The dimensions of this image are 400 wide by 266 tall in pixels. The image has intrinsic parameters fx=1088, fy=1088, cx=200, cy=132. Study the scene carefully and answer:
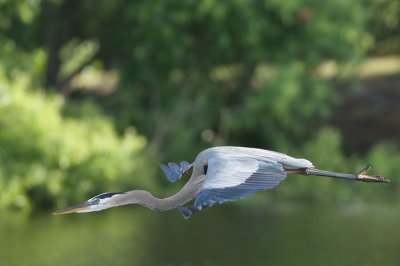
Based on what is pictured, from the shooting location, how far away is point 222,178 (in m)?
5.29

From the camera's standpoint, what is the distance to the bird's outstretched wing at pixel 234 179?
505 cm

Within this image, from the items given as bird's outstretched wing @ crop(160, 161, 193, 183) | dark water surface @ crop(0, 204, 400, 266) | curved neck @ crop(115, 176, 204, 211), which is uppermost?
dark water surface @ crop(0, 204, 400, 266)

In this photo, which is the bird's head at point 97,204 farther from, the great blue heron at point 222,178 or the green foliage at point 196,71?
the green foliage at point 196,71

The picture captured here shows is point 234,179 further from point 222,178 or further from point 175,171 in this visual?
point 175,171

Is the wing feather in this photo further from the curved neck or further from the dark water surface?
the dark water surface

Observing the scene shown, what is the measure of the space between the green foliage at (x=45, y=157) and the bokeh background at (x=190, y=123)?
0.07ft

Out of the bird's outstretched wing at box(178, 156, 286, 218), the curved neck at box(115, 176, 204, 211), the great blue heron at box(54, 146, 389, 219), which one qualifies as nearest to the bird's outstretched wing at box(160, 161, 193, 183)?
the great blue heron at box(54, 146, 389, 219)

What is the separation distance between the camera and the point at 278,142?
17.8 metres

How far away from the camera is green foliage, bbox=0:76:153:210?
14867 millimetres

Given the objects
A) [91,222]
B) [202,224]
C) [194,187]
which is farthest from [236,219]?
[194,187]

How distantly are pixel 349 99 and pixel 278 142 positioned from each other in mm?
3318

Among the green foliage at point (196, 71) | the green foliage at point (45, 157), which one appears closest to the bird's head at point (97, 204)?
the green foliage at point (45, 157)

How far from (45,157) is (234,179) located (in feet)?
32.9

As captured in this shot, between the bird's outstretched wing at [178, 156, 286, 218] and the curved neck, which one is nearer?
the bird's outstretched wing at [178, 156, 286, 218]
